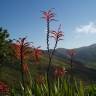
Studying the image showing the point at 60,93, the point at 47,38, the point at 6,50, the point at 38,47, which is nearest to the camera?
the point at 47,38

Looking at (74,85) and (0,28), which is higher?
(0,28)

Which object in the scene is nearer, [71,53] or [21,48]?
[21,48]

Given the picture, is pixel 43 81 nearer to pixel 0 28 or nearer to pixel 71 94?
pixel 71 94

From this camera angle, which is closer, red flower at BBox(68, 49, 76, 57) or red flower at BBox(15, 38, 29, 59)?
red flower at BBox(15, 38, 29, 59)

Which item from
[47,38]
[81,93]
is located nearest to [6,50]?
[81,93]

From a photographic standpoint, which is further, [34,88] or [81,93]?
[34,88]

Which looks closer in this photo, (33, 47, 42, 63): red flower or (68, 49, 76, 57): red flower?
(33, 47, 42, 63): red flower

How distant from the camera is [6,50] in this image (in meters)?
31.0

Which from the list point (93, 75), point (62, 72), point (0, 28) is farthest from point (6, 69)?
point (62, 72)

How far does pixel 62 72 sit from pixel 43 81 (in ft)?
3.00

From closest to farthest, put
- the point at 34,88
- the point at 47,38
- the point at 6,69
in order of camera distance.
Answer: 1. the point at 47,38
2. the point at 34,88
3. the point at 6,69

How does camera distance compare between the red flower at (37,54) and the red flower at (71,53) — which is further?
the red flower at (71,53)

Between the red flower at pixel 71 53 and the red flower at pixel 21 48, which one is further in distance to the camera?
the red flower at pixel 71 53

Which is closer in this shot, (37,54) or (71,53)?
(37,54)
